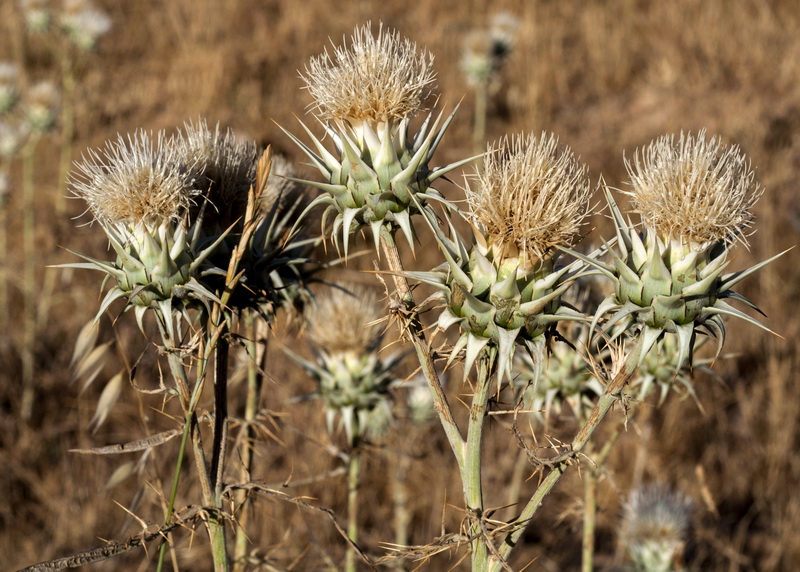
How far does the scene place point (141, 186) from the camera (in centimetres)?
182

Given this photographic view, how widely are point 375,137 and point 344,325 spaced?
4.45 feet

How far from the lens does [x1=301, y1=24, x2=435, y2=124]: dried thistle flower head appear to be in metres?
1.79

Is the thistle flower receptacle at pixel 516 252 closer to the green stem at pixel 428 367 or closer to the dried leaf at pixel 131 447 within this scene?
the green stem at pixel 428 367

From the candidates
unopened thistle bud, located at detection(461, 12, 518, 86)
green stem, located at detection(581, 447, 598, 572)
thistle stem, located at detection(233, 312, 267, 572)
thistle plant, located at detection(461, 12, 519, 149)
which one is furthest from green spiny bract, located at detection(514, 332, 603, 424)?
unopened thistle bud, located at detection(461, 12, 518, 86)

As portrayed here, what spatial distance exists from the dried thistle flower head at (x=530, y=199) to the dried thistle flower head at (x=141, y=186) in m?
0.67

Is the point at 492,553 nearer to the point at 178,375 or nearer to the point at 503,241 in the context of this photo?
the point at 503,241

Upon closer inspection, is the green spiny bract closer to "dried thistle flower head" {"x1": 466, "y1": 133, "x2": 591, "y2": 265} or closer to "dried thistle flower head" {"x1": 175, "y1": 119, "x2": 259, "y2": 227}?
"dried thistle flower head" {"x1": 466, "y1": 133, "x2": 591, "y2": 265}

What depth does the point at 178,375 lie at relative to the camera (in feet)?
5.85

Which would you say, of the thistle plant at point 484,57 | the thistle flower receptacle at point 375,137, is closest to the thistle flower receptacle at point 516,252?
the thistle flower receptacle at point 375,137

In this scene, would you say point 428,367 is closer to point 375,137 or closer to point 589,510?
point 375,137

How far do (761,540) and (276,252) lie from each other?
4328 millimetres

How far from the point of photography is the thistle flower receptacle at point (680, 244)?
1.64 m

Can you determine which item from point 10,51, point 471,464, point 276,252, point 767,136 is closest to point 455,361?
point 471,464

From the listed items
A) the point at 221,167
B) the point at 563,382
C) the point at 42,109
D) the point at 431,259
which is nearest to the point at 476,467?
the point at 563,382
